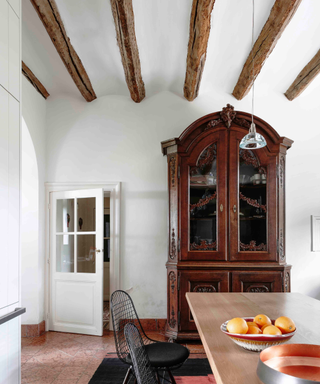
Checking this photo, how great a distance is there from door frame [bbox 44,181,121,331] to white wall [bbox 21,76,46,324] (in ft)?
0.25

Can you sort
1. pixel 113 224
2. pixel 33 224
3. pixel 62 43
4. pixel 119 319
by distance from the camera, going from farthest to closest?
pixel 113 224
pixel 33 224
pixel 62 43
pixel 119 319

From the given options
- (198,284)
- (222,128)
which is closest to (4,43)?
(222,128)

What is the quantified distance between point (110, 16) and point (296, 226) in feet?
10.6

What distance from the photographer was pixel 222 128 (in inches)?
145

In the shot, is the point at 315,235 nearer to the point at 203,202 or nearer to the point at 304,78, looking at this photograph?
the point at 203,202

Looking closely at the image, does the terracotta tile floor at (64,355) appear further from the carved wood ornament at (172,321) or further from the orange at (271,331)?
the orange at (271,331)

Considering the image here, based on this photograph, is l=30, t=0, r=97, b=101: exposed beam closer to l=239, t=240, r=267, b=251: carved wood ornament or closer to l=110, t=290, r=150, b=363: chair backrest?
l=110, t=290, r=150, b=363: chair backrest

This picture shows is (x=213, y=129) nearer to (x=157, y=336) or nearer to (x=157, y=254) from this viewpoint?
(x=157, y=254)

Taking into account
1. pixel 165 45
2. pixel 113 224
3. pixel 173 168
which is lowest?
pixel 113 224

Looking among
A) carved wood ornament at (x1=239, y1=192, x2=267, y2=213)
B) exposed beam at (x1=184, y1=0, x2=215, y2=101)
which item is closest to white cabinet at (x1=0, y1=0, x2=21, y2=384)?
exposed beam at (x1=184, y1=0, x2=215, y2=101)

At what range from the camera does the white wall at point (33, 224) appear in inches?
159

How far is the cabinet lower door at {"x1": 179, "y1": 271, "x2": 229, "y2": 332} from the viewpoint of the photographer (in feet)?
11.7

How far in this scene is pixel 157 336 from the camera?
12.8 feet

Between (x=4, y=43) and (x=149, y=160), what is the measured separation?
248 cm
